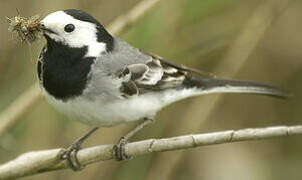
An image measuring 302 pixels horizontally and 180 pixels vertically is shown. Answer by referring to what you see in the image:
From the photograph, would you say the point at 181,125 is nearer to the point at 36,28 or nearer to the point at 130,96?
the point at 130,96

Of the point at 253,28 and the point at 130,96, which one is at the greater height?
the point at 130,96

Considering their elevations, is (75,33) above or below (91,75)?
above

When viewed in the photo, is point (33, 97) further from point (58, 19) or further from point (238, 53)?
point (238, 53)

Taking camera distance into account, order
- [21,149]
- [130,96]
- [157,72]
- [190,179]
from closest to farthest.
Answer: [130,96]
[157,72]
[21,149]
[190,179]

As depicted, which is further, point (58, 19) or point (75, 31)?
point (75, 31)

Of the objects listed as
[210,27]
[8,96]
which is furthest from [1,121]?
[210,27]

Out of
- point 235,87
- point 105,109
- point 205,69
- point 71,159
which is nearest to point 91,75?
point 105,109

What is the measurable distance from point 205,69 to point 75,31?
6.30 feet

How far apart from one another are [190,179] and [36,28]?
2536mm

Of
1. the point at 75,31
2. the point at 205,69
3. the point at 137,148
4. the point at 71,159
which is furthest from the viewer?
A: the point at 205,69

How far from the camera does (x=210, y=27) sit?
14.1 ft

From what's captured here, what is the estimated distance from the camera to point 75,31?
2949mm

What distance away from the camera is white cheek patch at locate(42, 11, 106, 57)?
285 centimetres

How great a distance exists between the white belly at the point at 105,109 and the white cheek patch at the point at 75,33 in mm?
329
